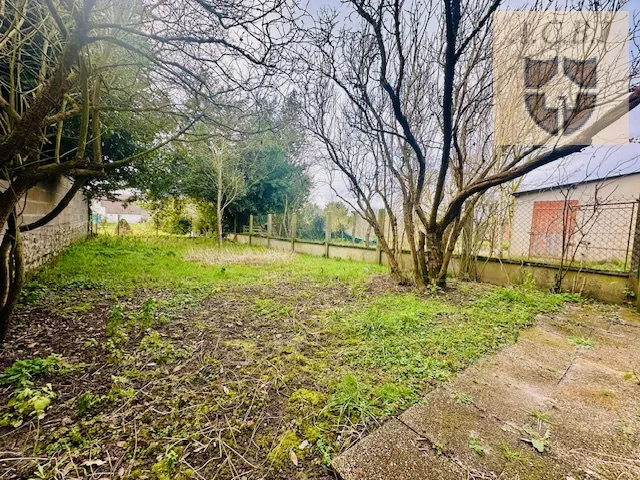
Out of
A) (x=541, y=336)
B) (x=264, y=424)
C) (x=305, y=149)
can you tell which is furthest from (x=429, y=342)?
(x=305, y=149)

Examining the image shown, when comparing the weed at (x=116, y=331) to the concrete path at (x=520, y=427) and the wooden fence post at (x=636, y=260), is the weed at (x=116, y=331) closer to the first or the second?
the concrete path at (x=520, y=427)

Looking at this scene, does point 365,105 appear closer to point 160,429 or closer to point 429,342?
point 429,342

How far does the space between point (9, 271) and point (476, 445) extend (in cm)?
356

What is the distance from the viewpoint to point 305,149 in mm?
12102

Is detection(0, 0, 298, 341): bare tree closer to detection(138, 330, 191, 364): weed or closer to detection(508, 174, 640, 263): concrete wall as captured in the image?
detection(138, 330, 191, 364): weed

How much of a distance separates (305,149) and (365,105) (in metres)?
7.91

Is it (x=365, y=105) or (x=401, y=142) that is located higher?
(x=365, y=105)

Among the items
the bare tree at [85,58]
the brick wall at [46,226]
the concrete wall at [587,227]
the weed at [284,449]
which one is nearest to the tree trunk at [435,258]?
the concrete wall at [587,227]

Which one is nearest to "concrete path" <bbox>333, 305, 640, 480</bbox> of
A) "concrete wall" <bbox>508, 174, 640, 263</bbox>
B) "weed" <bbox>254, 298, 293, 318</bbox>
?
"weed" <bbox>254, 298, 293, 318</bbox>

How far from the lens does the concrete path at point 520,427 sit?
1.15 meters

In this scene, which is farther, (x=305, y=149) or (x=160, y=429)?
(x=305, y=149)

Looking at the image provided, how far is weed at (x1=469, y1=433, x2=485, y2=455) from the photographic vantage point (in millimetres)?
1231

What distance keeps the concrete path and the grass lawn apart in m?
0.15

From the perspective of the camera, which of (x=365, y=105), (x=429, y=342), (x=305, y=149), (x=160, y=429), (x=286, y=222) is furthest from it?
(x=305, y=149)
